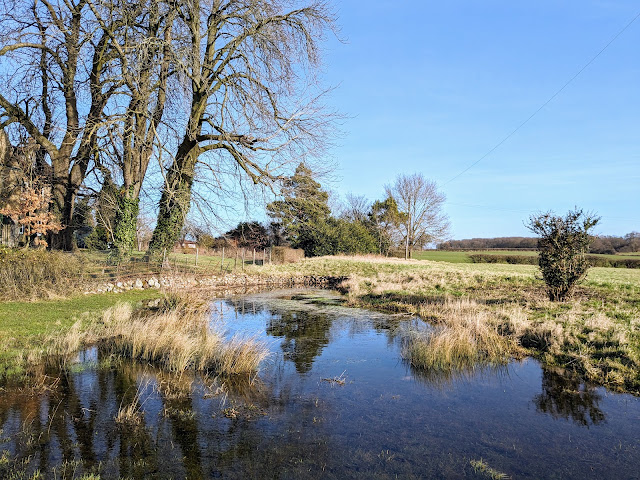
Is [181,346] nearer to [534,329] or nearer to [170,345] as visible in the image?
[170,345]

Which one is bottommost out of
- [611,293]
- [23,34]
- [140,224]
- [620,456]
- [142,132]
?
[620,456]

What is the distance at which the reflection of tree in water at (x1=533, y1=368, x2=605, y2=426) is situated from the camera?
608cm

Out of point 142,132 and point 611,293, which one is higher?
point 142,132

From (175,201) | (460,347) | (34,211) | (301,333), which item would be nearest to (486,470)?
(460,347)

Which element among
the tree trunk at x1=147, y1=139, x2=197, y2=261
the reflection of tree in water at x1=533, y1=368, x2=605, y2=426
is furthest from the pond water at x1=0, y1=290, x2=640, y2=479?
the tree trunk at x1=147, y1=139, x2=197, y2=261

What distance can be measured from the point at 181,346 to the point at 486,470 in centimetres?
563

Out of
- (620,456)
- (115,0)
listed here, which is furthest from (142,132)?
(620,456)

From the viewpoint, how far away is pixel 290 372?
25.7 ft

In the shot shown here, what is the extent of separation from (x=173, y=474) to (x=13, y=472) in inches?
57.7

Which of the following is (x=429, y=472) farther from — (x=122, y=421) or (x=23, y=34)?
(x=23, y=34)

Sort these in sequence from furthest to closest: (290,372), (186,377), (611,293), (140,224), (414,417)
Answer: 1. (140,224)
2. (611,293)
3. (290,372)
4. (186,377)
5. (414,417)

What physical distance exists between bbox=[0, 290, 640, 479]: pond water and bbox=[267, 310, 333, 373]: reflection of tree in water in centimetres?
26

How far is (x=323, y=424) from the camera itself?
18.3 feet

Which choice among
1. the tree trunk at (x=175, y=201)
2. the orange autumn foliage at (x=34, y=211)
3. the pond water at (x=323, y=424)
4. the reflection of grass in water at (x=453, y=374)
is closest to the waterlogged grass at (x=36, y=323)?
the pond water at (x=323, y=424)
